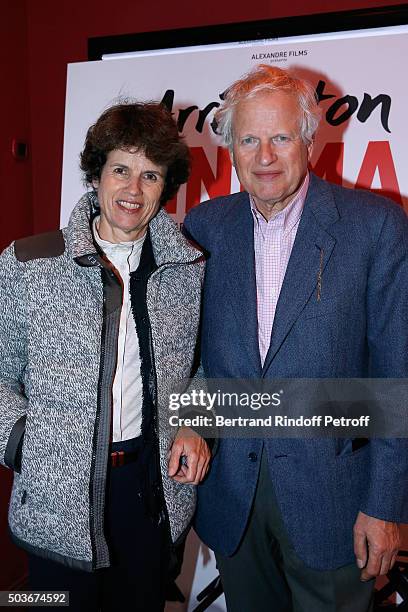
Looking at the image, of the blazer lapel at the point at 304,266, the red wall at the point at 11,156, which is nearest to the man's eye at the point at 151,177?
the blazer lapel at the point at 304,266

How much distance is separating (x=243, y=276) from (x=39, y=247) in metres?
0.47

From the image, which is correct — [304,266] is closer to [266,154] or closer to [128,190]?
[266,154]

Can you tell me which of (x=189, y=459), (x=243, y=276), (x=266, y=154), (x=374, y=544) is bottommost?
(x=374, y=544)

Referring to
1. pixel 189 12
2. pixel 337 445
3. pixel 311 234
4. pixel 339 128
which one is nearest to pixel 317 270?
pixel 311 234

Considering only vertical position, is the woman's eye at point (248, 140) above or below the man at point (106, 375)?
above

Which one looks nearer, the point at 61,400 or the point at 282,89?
the point at 61,400

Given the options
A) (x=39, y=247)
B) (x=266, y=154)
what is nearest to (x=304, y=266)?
(x=266, y=154)

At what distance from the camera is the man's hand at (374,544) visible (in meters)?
1.26

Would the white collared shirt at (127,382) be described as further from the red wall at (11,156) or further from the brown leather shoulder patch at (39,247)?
the red wall at (11,156)

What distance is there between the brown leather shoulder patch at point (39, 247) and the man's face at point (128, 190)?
13cm

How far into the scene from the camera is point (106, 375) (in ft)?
4.07

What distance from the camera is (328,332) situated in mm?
1263

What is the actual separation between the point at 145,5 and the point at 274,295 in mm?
1702

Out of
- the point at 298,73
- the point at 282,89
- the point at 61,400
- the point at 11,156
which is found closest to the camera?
the point at 61,400
